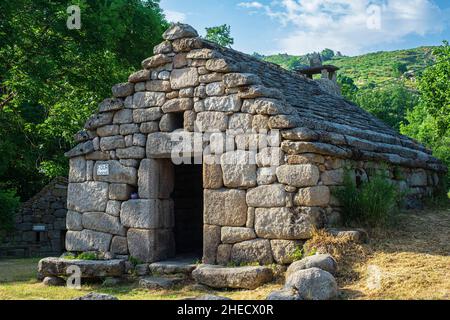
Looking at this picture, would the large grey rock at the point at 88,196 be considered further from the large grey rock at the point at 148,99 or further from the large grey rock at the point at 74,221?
the large grey rock at the point at 148,99

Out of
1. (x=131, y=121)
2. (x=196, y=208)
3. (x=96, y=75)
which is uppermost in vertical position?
(x=96, y=75)

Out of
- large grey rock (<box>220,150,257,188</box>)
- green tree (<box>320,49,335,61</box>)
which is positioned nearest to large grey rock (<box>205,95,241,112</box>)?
large grey rock (<box>220,150,257,188</box>)

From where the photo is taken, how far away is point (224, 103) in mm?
7551

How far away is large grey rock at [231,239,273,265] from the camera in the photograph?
6.91m

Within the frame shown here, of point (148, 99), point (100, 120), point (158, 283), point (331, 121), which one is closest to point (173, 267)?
point (158, 283)

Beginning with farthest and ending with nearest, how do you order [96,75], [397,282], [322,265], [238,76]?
[96,75]
[238,76]
[322,265]
[397,282]

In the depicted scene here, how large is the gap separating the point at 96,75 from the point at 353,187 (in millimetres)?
9386

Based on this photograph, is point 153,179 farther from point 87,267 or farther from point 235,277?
point 235,277

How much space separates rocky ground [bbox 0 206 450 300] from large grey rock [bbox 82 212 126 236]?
3.24ft

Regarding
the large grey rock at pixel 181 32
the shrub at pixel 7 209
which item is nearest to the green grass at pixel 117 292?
the large grey rock at pixel 181 32

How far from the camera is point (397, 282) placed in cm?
548
